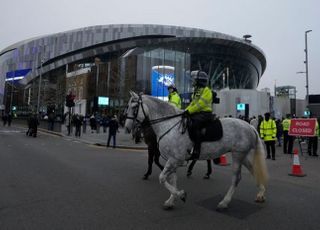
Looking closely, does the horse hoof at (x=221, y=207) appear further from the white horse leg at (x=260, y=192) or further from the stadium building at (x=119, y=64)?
the stadium building at (x=119, y=64)

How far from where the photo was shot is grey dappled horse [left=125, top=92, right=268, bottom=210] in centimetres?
470

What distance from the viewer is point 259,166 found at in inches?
206

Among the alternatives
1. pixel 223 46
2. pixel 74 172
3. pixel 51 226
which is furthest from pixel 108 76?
pixel 51 226

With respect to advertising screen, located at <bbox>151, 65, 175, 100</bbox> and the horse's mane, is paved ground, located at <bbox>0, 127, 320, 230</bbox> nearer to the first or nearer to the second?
the horse's mane

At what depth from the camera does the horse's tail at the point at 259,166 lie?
5164 mm

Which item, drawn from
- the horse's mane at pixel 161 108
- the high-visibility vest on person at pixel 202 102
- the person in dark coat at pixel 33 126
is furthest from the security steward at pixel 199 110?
the person in dark coat at pixel 33 126

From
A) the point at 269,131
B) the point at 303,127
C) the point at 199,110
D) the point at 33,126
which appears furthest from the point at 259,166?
the point at 33,126

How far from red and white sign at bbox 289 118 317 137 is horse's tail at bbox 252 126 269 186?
29.5 ft

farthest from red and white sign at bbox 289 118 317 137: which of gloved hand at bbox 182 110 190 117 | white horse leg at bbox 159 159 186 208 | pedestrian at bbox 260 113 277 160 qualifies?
white horse leg at bbox 159 159 186 208

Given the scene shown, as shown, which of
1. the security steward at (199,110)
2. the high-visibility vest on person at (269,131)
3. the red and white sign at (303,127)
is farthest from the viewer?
the red and white sign at (303,127)

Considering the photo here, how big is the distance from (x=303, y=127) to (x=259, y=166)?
9.37 metres

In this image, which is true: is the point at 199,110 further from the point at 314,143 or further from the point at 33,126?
the point at 33,126

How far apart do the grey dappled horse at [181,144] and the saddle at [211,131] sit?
9 centimetres

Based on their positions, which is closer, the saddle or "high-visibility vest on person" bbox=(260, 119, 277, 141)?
the saddle
